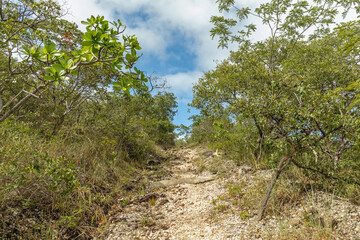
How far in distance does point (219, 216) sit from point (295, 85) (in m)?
3.11

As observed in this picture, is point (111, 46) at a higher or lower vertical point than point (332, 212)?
higher

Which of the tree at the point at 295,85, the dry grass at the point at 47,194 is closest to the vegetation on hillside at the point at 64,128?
the dry grass at the point at 47,194

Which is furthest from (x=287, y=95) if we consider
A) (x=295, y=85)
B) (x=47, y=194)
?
(x=47, y=194)

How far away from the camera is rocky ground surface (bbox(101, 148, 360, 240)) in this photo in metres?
2.83

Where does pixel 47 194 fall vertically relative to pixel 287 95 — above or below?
below

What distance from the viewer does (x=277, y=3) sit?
681 centimetres

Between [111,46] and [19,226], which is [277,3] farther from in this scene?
[19,226]

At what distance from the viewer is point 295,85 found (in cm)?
316

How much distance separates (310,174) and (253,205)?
139 centimetres

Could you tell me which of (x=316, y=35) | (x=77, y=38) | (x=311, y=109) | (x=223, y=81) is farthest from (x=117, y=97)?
(x=316, y=35)

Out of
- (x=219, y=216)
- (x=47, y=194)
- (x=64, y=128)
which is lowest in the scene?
(x=219, y=216)

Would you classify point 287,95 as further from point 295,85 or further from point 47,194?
point 47,194

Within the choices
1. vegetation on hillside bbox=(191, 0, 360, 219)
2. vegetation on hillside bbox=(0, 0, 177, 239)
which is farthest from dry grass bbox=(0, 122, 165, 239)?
vegetation on hillside bbox=(191, 0, 360, 219)

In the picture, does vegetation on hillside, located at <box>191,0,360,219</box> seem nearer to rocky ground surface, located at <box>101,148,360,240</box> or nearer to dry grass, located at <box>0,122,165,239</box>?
rocky ground surface, located at <box>101,148,360,240</box>
